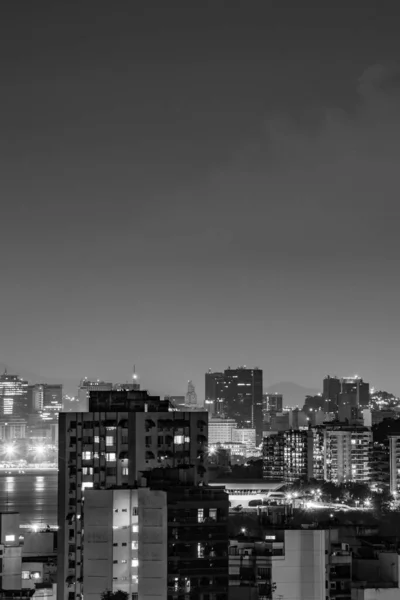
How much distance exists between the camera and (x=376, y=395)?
107000 millimetres

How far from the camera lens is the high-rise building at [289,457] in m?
69.5

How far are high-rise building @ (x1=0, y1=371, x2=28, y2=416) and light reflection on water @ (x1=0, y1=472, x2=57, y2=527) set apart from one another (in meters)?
29.3

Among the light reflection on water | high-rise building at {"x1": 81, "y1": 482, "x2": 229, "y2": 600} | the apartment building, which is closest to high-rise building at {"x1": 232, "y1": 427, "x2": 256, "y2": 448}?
the light reflection on water

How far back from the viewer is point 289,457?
71.9 metres

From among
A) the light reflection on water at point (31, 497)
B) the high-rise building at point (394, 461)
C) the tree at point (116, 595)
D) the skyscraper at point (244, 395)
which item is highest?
the skyscraper at point (244, 395)

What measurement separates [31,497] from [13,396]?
77.4m

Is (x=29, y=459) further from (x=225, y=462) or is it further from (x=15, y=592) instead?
(x=15, y=592)

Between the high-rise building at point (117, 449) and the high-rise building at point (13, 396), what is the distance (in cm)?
12457

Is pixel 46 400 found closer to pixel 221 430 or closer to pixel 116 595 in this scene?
pixel 221 430

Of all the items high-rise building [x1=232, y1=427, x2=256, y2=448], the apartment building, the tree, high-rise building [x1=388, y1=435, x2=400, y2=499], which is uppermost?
high-rise building [x1=232, y1=427, x2=256, y2=448]

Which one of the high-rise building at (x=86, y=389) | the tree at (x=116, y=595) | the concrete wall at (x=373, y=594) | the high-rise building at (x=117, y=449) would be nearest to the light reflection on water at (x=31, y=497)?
the high-rise building at (x=86, y=389)

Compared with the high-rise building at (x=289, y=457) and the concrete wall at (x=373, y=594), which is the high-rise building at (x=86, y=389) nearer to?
the high-rise building at (x=289, y=457)

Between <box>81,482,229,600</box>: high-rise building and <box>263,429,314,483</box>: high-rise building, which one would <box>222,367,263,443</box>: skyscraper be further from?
<box>81,482,229,600</box>: high-rise building

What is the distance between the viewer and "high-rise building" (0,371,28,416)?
149125 mm
